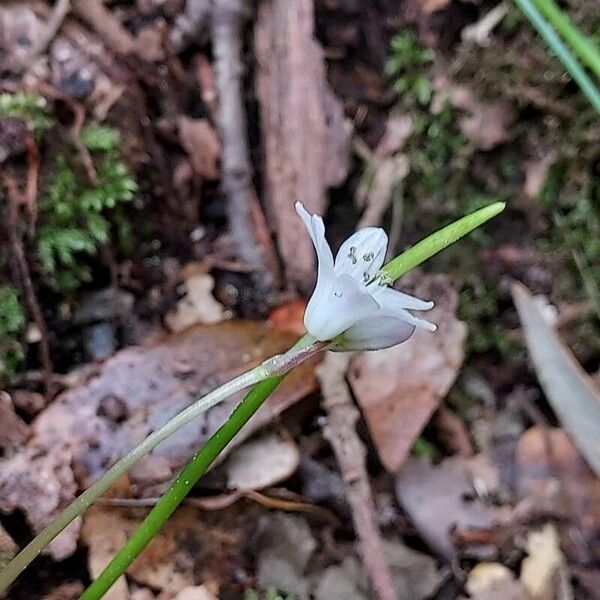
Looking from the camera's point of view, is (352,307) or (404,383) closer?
(352,307)

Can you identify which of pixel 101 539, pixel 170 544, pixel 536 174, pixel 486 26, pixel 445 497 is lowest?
pixel 445 497

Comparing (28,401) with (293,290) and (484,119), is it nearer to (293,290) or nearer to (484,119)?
(293,290)

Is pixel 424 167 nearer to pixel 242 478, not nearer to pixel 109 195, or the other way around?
pixel 109 195

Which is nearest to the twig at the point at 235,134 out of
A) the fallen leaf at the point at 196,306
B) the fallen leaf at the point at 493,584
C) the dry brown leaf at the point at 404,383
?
the fallen leaf at the point at 196,306

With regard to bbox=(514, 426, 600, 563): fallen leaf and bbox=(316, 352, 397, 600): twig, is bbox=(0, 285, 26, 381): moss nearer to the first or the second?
bbox=(316, 352, 397, 600): twig

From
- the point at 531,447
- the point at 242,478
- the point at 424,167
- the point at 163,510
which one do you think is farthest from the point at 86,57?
the point at 531,447

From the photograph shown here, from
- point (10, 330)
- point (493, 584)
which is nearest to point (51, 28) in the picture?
point (10, 330)

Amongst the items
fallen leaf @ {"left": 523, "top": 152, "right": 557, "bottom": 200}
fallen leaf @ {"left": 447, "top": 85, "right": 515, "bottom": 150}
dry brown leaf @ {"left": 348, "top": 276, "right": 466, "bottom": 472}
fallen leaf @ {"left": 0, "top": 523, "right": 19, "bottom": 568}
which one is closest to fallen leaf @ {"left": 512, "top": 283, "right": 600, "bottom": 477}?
dry brown leaf @ {"left": 348, "top": 276, "right": 466, "bottom": 472}
